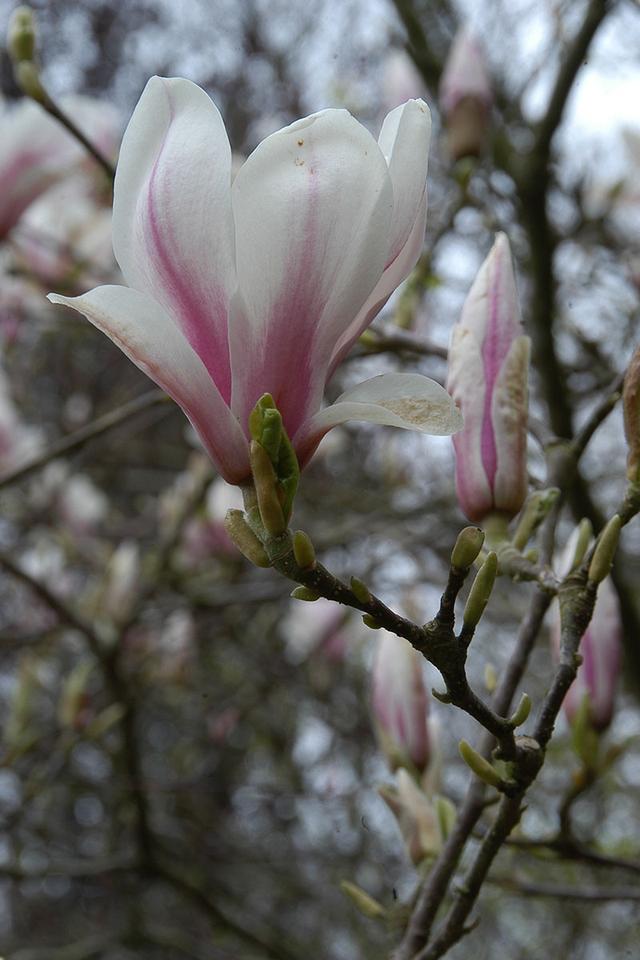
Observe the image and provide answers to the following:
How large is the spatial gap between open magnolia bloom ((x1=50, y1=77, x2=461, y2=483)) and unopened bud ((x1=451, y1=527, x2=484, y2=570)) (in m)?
0.06

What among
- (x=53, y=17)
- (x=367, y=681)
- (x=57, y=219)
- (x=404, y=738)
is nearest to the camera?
(x=404, y=738)

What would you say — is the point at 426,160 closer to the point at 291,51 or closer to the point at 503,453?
the point at 503,453

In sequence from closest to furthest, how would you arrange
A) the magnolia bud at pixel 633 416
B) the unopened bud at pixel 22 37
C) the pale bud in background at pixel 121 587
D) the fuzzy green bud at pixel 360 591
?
the fuzzy green bud at pixel 360 591 < the magnolia bud at pixel 633 416 < the unopened bud at pixel 22 37 < the pale bud in background at pixel 121 587

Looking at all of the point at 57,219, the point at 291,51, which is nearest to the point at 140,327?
the point at 57,219

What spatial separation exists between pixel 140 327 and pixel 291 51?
3.50m

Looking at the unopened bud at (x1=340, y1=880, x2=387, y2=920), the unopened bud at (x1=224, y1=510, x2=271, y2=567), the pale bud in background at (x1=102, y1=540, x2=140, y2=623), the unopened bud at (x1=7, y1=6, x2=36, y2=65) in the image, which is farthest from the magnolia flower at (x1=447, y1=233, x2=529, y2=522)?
the pale bud in background at (x1=102, y1=540, x2=140, y2=623)

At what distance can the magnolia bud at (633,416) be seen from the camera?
0.60 metres

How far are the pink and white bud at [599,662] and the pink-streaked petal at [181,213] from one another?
38 centimetres

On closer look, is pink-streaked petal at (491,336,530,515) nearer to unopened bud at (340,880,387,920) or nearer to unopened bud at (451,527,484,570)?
unopened bud at (451,527,484,570)

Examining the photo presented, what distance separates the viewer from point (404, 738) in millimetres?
939

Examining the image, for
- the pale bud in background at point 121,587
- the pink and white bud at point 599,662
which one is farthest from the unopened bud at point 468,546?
the pale bud in background at point 121,587

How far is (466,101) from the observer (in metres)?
1.53

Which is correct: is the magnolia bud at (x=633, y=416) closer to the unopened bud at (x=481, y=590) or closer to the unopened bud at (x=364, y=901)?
the unopened bud at (x=481, y=590)

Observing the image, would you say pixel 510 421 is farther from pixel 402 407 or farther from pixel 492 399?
pixel 402 407
